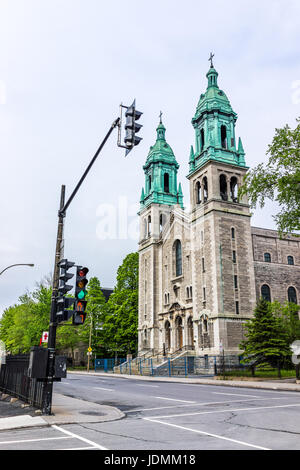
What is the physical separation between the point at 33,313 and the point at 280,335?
42.3 meters

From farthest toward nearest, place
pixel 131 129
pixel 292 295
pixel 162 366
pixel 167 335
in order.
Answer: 1. pixel 167 335
2. pixel 292 295
3. pixel 162 366
4. pixel 131 129

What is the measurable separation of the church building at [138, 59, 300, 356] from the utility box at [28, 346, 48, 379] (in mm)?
29527

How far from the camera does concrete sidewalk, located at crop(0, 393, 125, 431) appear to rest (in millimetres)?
9438

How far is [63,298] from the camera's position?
37.5 feet

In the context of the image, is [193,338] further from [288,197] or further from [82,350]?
[82,350]

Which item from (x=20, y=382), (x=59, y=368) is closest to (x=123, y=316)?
(x=20, y=382)

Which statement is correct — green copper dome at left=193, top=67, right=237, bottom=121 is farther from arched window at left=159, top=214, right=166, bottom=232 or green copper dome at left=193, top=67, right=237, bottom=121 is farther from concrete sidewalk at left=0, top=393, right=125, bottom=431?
concrete sidewalk at left=0, top=393, right=125, bottom=431

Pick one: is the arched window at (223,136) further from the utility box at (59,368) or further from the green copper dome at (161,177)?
Result: the utility box at (59,368)

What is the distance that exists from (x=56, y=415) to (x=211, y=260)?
32793mm

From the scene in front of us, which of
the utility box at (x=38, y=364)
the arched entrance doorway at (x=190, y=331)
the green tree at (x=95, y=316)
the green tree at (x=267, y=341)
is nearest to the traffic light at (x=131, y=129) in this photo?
the utility box at (x=38, y=364)

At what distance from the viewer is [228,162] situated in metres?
46.9

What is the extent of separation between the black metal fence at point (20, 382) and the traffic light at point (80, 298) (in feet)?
7.41

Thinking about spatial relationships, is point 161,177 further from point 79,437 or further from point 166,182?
point 79,437
